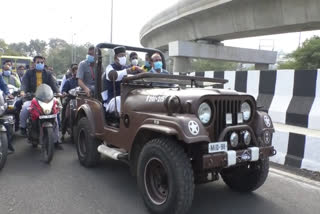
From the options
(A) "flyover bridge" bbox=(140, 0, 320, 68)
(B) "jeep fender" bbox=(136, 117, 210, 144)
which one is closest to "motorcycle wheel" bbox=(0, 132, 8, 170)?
(B) "jeep fender" bbox=(136, 117, 210, 144)

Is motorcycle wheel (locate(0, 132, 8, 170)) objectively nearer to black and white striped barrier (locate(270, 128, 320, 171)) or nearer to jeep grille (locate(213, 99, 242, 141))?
jeep grille (locate(213, 99, 242, 141))

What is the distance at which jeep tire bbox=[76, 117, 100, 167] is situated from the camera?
5.04 m

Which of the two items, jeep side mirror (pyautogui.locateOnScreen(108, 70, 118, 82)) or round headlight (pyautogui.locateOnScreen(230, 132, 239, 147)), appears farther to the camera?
jeep side mirror (pyautogui.locateOnScreen(108, 70, 118, 82))

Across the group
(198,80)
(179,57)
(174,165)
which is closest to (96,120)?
(198,80)

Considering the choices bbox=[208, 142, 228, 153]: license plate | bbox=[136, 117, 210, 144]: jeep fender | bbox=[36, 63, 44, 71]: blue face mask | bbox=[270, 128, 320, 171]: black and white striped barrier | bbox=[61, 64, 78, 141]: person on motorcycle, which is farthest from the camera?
bbox=[61, 64, 78, 141]: person on motorcycle

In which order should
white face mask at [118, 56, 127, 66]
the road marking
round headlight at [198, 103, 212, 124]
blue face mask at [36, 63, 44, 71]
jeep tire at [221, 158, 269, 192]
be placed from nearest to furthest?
1. round headlight at [198, 103, 212, 124]
2. jeep tire at [221, 158, 269, 192]
3. the road marking
4. white face mask at [118, 56, 127, 66]
5. blue face mask at [36, 63, 44, 71]

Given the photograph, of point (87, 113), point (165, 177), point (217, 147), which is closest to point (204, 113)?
point (217, 147)

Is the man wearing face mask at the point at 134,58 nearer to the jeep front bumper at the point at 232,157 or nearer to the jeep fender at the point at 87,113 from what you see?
the jeep fender at the point at 87,113

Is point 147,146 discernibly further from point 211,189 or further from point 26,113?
point 26,113

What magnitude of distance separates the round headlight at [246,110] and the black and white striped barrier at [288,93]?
143cm

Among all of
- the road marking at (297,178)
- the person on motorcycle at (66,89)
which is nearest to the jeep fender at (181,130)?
the road marking at (297,178)

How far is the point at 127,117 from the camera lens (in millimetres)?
4059

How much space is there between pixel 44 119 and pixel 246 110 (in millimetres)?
3528

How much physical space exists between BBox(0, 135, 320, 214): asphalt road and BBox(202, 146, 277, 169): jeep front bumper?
0.66m
